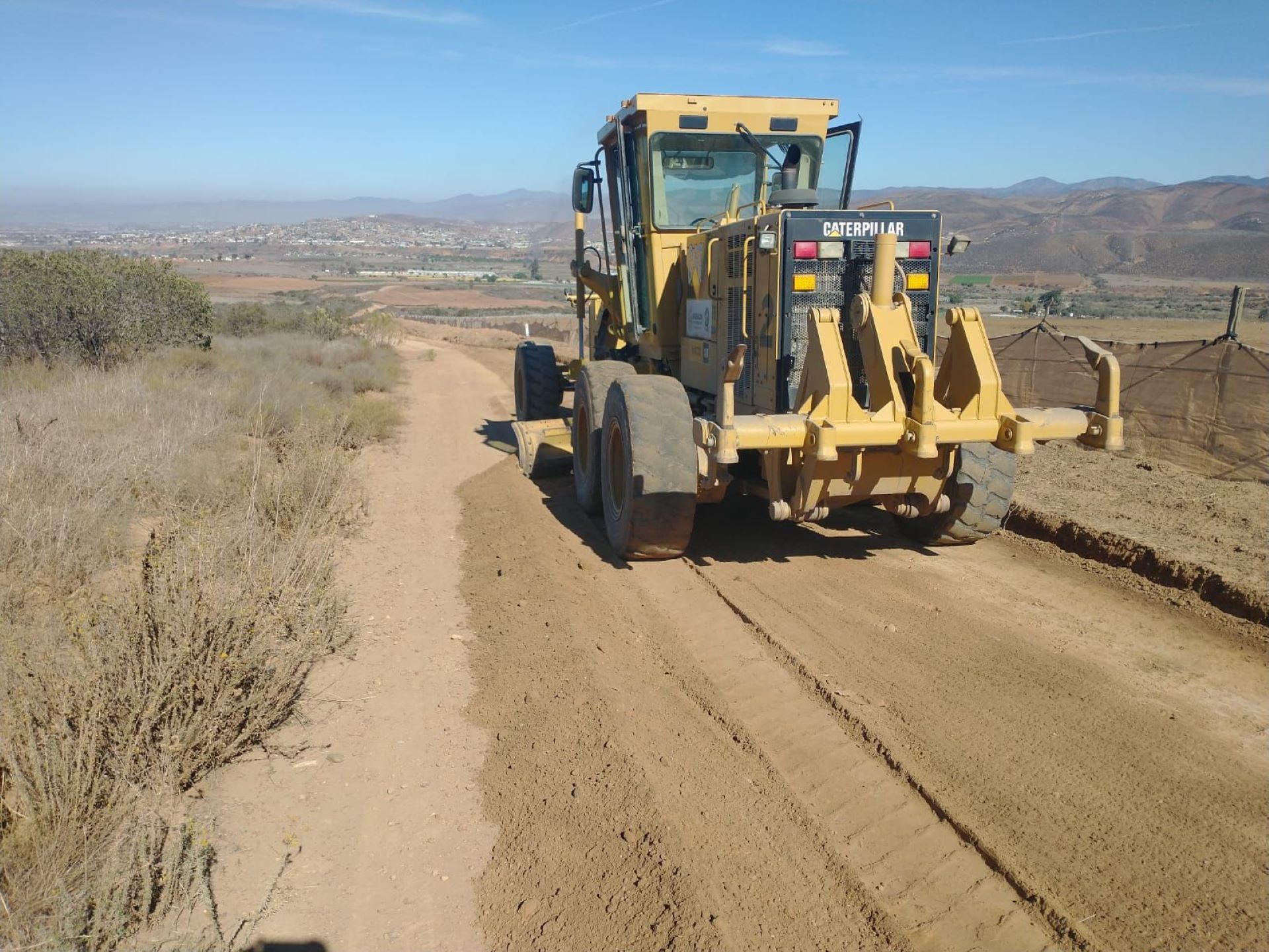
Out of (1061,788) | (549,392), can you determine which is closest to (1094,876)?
(1061,788)

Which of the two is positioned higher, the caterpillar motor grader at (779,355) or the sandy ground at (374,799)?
the caterpillar motor grader at (779,355)

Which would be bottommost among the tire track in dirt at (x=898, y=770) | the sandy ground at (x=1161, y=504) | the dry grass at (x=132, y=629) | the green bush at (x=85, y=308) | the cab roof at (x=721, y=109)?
the tire track in dirt at (x=898, y=770)

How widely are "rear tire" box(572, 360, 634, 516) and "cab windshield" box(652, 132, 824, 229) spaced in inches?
55.8

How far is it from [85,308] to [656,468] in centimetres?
1006

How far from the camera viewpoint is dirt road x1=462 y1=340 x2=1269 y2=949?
340 cm

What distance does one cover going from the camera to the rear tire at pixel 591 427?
831 centimetres

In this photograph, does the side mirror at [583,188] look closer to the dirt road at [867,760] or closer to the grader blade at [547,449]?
the grader blade at [547,449]

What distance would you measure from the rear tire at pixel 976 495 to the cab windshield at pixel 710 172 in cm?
304

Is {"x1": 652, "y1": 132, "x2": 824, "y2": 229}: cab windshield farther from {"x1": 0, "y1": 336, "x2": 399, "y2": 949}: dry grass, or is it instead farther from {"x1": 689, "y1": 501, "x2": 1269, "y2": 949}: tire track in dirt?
{"x1": 0, "y1": 336, "x2": 399, "y2": 949}: dry grass

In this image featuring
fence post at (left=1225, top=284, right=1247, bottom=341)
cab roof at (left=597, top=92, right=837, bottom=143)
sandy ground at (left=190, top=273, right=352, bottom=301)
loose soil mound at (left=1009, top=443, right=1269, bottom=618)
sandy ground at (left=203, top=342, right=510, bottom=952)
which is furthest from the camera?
sandy ground at (left=190, top=273, right=352, bottom=301)

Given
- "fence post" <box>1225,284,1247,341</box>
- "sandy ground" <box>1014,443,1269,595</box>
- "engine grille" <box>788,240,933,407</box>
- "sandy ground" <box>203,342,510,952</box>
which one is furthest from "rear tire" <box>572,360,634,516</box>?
"fence post" <box>1225,284,1247,341</box>

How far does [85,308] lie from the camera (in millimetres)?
12797

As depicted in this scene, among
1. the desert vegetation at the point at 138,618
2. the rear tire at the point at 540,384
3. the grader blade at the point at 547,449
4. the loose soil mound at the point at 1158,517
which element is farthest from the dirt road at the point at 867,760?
the rear tire at the point at 540,384

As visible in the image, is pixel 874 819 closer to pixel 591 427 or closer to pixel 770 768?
pixel 770 768
